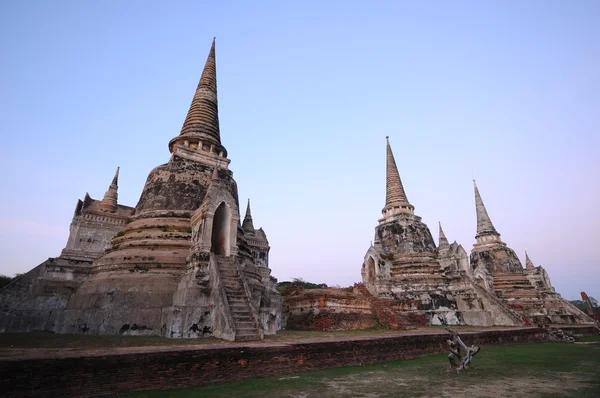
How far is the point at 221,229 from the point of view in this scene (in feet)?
43.5

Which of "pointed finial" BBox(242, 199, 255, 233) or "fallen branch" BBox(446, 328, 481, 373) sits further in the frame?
"pointed finial" BBox(242, 199, 255, 233)

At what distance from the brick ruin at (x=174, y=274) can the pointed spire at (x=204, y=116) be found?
0.20 feet

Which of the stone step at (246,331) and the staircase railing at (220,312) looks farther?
the staircase railing at (220,312)

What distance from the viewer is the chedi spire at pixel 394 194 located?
90.0 feet

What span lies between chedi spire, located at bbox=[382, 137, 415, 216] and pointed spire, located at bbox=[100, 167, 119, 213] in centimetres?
2222

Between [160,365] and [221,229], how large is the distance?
7.44 meters

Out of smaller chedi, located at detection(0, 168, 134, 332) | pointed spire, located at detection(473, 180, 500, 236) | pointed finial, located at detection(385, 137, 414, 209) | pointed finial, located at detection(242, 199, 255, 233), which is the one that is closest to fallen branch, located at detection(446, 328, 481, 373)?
smaller chedi, located at detection(0, 168, 134, 332)

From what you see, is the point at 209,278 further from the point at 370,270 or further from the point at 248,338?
the point at 370,270

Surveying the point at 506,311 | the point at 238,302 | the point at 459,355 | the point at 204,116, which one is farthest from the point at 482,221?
the point at 238,302

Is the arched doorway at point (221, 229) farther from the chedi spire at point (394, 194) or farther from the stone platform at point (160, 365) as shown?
the chedi spire at point (394, 194)

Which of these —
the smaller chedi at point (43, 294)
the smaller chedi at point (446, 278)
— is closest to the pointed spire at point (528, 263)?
the smaller chedi at point (446, 278)

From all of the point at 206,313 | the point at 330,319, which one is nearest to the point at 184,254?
the point at 206,313

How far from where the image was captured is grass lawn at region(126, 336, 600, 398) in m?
5.67

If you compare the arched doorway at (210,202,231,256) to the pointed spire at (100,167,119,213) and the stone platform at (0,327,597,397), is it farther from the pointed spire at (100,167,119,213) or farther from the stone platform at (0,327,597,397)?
the pointed spire at (100,167,119,213)
